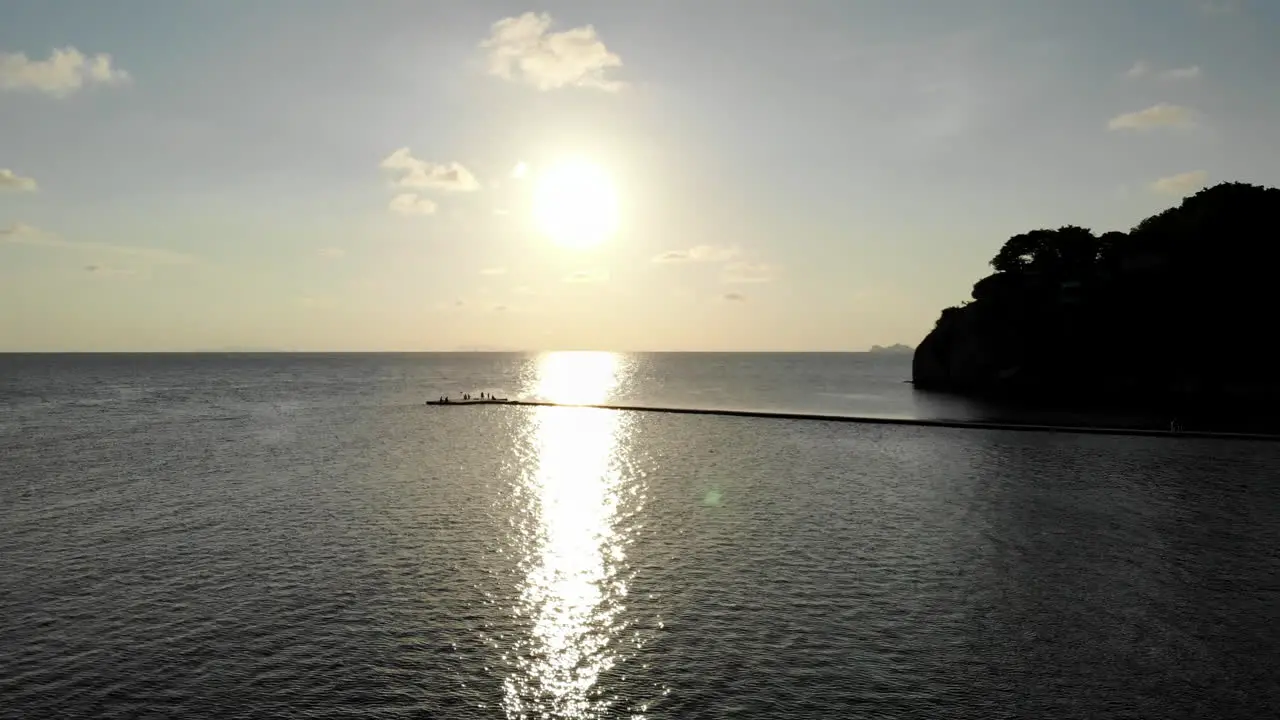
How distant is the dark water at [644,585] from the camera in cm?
2155

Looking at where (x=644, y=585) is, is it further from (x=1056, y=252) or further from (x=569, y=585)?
(x=1056, y=252)

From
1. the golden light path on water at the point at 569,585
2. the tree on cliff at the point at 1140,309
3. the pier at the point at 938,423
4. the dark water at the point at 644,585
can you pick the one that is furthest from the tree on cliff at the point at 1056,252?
the golden light path on water at the point at 569,585

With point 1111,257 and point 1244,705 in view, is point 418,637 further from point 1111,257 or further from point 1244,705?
point 1111,257

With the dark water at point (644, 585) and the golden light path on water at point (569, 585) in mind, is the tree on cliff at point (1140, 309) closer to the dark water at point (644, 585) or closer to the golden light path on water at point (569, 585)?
the dark water at point (644, 585)

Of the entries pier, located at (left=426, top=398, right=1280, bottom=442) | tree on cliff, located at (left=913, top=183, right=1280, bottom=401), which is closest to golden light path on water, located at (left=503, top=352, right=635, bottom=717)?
pier, located at (left=426, top=398, right=1280, bottom=442)

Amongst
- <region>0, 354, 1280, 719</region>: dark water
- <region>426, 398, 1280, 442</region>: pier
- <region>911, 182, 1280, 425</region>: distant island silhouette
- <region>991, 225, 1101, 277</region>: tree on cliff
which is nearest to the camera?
<region>0, 354, 1280, 719</region>: dark water

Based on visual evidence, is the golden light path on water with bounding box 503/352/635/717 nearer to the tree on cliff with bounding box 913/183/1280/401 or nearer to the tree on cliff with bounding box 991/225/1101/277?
the tree on cliff with bounding box 913/183/1280/401

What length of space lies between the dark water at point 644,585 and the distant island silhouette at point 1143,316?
5988cm

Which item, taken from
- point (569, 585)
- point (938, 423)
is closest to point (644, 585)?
point (569, 585)

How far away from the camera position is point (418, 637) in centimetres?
2555

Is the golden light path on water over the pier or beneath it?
beneath

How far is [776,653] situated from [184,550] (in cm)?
3071

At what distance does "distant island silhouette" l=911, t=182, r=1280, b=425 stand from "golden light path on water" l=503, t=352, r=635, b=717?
96.4 metres

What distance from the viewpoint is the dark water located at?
70.7 feet
